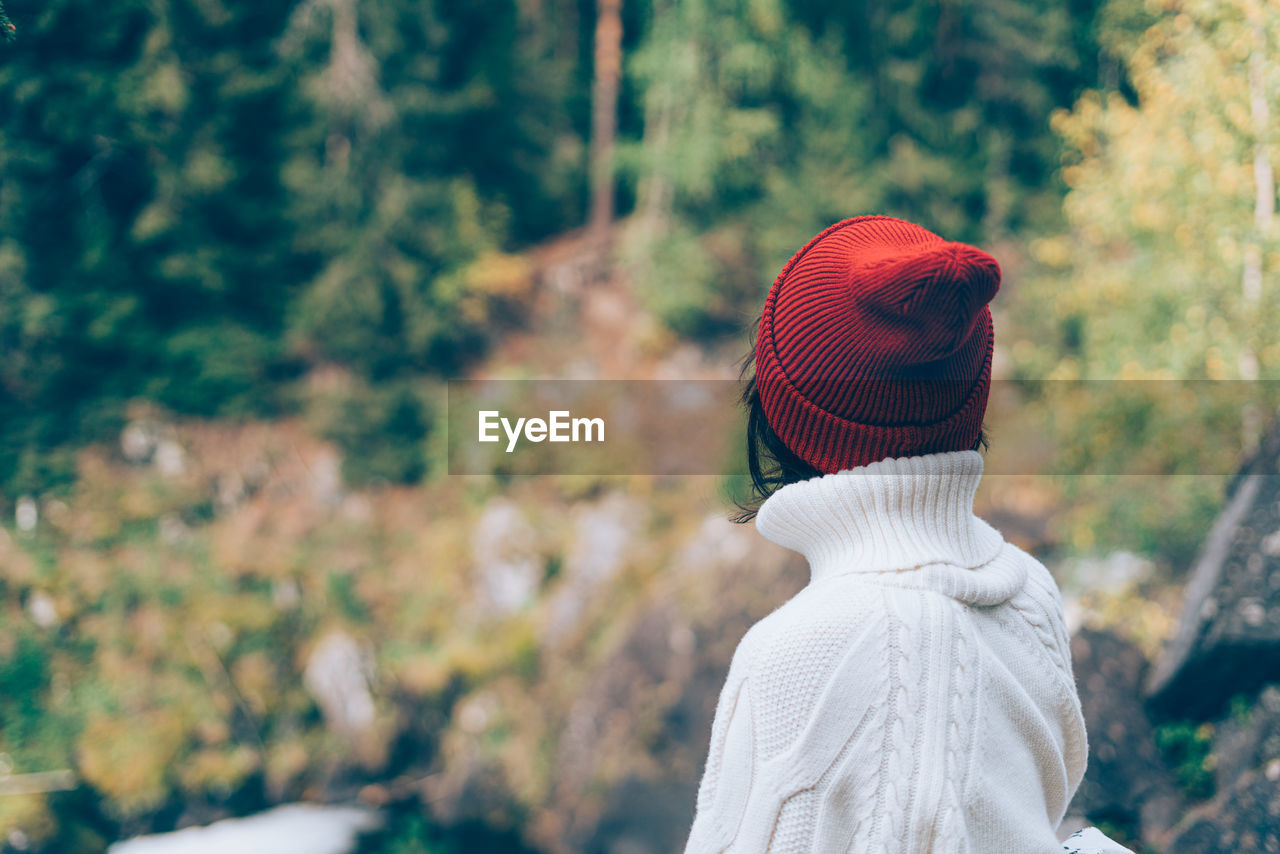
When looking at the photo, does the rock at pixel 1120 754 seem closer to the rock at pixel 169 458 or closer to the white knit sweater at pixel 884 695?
the white knit sweater at pixel 884 695

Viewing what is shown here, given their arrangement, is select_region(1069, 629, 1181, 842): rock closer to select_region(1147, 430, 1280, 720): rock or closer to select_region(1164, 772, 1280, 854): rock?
select_region(1147, 430, 1280, 720): rock

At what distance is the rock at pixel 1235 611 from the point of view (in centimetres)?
313

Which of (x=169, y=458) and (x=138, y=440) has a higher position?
(x=138, y=440)

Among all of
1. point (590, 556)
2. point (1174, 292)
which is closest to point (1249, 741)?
point (1174, 292)

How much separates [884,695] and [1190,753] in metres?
3.61

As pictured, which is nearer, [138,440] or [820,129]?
[138,440]

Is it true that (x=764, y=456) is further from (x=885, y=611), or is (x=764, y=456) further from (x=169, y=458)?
(x=169, y=458)

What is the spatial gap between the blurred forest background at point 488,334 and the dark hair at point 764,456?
11.0 ft

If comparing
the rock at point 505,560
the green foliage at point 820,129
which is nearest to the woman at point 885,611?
the rock at point 505,560

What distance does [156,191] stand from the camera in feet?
29.7

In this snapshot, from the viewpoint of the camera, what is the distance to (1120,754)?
144 inches

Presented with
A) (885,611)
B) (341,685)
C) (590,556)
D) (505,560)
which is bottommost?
(341,685)

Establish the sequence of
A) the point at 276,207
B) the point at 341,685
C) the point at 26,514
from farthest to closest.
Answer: the point at 276,207 < the point at 341,685 < the point at 26,514

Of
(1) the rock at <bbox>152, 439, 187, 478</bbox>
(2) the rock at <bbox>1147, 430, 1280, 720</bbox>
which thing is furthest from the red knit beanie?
(1) the rock at <bbox>152, 439, 187, 478</bbox>
